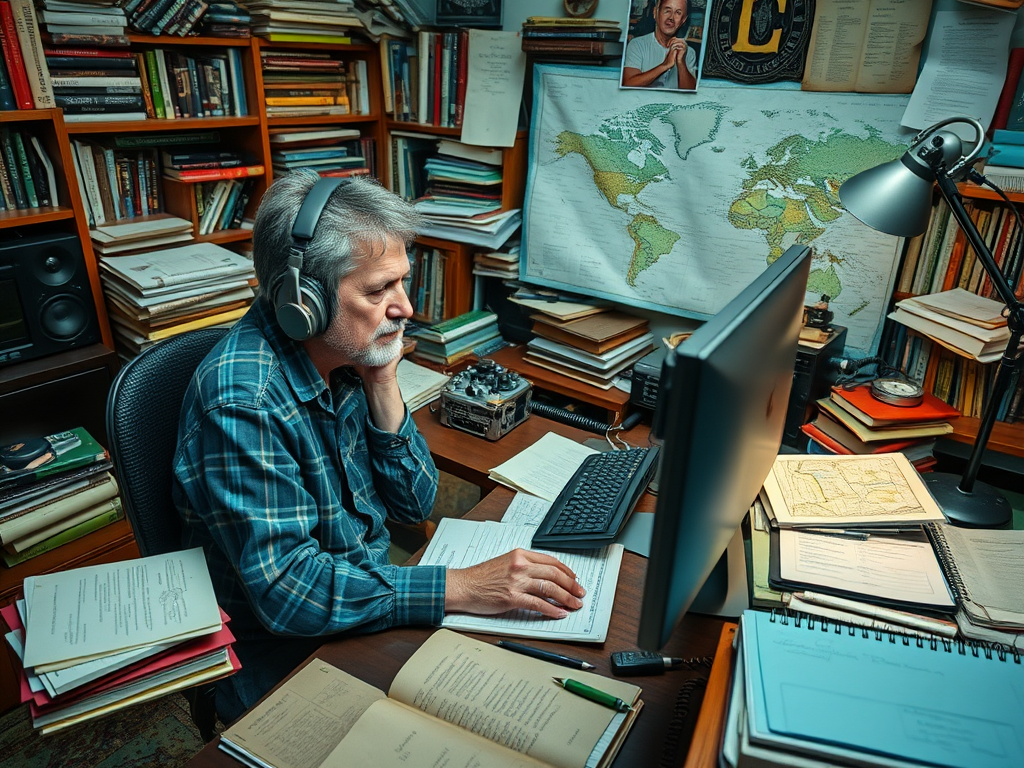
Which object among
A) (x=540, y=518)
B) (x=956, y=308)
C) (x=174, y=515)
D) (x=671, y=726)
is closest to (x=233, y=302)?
(x=174, y=515)

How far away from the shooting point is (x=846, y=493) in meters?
1.12

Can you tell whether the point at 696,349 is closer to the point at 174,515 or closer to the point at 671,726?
the point at 671,726

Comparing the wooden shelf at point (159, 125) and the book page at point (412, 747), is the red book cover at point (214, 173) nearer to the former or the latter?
the wooden shelf at point (159, 125)

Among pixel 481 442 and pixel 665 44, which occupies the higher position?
pixel 665 44

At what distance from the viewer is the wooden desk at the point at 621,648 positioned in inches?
32.0

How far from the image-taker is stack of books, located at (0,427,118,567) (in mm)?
1699

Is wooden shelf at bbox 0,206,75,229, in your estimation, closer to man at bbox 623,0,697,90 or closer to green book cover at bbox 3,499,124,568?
green book cover at bbox 3,499,124,568

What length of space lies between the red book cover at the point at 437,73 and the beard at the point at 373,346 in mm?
1218

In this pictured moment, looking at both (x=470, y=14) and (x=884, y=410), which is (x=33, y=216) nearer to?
(x=470, y=14)

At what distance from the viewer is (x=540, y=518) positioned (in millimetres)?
1278

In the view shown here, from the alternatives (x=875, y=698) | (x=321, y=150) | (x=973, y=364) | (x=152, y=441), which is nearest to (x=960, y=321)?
(x=973, y=364)

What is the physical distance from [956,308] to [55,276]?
2.16 m

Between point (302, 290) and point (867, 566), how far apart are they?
0.91 meters

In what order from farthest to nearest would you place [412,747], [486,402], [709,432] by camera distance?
[486,402]
[412,747]
[709,432]
